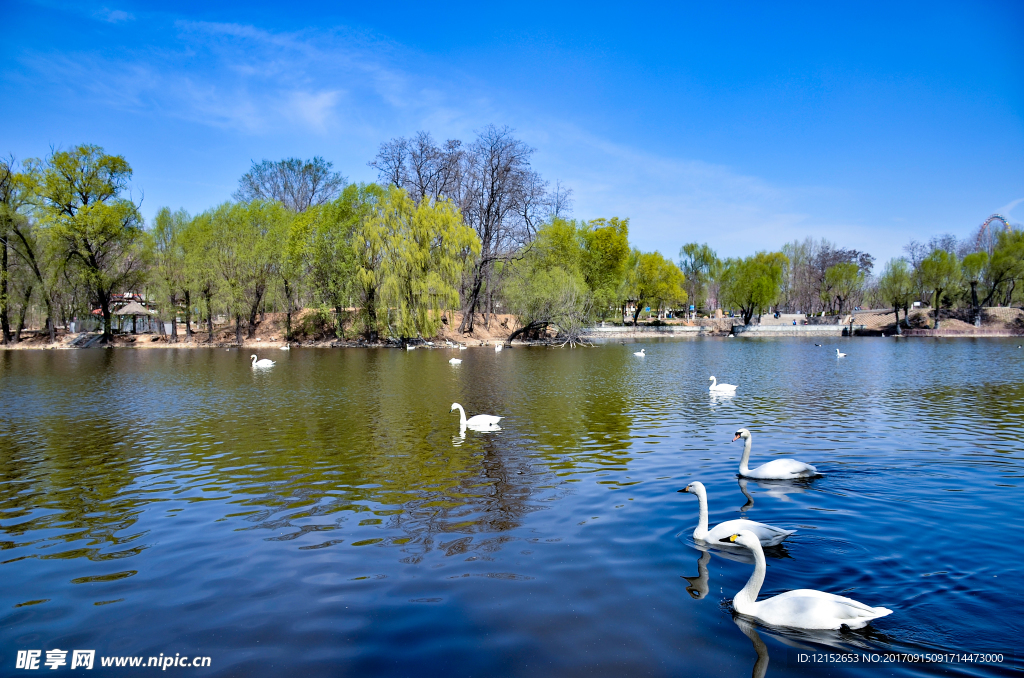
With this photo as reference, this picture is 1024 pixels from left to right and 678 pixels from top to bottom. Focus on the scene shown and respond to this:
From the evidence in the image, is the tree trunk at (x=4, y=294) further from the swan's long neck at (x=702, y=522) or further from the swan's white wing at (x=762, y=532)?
the swan's white wing at (x=762, y=532)

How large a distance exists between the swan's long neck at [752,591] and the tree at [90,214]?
213 ft

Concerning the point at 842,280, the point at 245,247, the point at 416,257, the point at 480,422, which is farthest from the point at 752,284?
the point at 480,422

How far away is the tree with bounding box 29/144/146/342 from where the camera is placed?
53719mm

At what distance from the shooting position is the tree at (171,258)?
197 feet

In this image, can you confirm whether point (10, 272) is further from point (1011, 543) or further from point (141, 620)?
point (1011, 543)

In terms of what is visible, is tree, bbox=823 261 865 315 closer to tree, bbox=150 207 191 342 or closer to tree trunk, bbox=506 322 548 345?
tree trunk, bbox=506 322 548 345

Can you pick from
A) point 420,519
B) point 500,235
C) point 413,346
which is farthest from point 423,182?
point 420,519

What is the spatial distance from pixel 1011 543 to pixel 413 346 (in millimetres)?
48908

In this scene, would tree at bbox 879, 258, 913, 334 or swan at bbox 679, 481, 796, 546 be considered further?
tree at bbox 879, 258, 913, 334

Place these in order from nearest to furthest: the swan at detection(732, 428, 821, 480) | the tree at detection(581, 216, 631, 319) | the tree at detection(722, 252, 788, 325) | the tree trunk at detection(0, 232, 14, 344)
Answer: the swan at detection(732, 428, 821, 480) → the tree trunk at detection(0, 232, 14, 344) → the tree at detection(581, 216, 631, 319) → the tree at detection(722, 252, 788, 325)

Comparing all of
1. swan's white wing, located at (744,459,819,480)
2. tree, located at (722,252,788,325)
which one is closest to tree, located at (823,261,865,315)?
tree, located at (722,252,788,325)

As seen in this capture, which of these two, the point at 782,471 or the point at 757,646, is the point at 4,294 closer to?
the point at 782,471

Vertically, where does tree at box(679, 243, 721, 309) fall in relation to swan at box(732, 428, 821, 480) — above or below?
above

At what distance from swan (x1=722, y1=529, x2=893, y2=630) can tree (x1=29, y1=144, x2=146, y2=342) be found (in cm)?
6530
